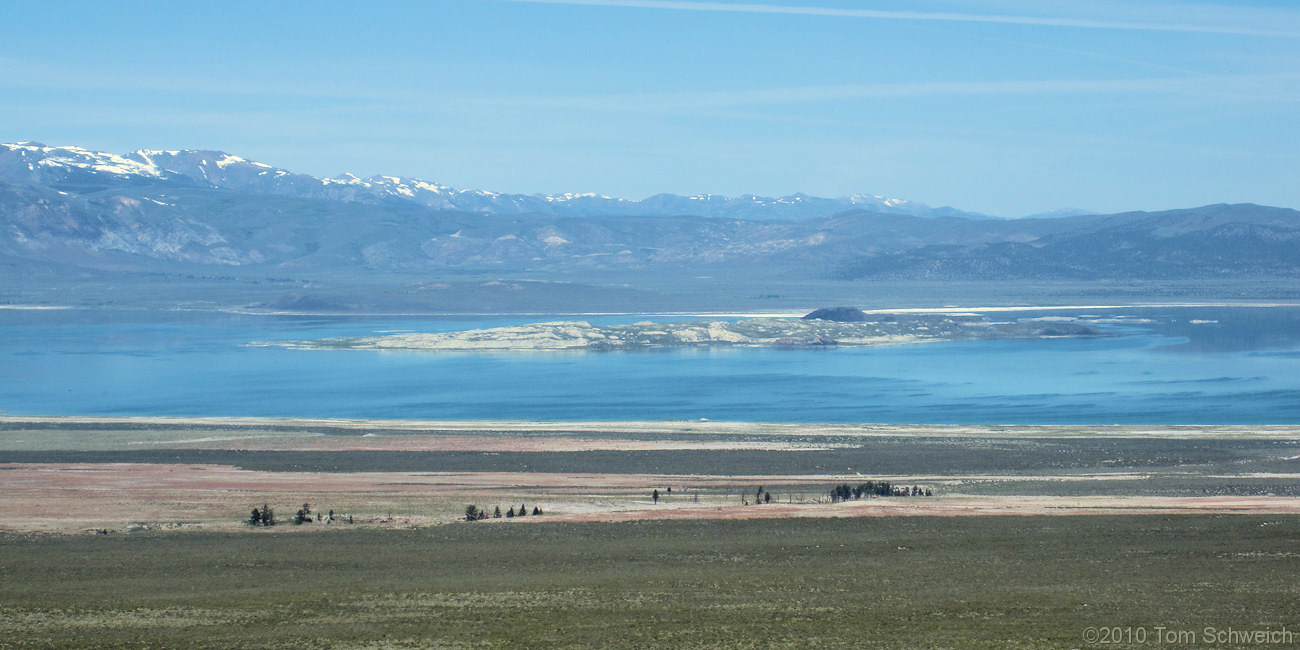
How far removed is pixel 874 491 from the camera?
2739cm

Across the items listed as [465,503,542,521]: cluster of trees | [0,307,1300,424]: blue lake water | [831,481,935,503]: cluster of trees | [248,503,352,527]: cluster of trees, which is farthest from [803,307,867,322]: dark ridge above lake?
[248,503,352,527]: cluster of trees

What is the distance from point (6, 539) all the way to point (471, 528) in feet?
25.5

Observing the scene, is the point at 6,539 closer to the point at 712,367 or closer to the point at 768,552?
the point at 768,552

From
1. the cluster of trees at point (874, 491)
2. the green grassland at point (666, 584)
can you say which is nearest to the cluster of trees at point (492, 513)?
the green grassland at point (666, 584)

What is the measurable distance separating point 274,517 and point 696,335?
69.2 metres

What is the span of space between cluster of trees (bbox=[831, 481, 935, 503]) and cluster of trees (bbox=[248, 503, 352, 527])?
10.3 m

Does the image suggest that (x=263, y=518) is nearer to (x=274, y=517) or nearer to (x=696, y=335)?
(x=274, y=517)

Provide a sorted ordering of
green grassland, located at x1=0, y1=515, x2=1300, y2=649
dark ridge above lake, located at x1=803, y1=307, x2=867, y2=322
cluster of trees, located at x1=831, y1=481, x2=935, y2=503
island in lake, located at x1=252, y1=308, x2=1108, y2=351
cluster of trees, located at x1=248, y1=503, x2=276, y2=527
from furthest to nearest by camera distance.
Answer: dark ridge above lake, located at x1=803, y1=307, x2=867, y2=322 < island in lake, located at x1=252, y1=308, x2=1108, y2=351 < cluster of trees, located at x1=831, y1=481, x2=935, y2=503 < cluster of trees, located at x1=248, y1=503, x2=276, y2=527 < green grassland, located at x1=0, y1=515, x2=1300, y2=649

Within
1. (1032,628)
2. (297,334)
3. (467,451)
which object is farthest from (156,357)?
(1032,628)

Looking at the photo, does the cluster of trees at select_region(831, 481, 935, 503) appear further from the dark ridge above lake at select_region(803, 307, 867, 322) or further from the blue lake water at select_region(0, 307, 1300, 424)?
the dark ridge above lake at select_region(803, 307, 867, 322)

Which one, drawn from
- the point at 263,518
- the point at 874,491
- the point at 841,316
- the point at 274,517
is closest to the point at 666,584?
the point at 263,518

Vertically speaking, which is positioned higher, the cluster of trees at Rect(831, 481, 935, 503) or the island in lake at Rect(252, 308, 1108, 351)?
the island in lake at Rect(252, 308, 1108, 351)

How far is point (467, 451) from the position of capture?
37844mm

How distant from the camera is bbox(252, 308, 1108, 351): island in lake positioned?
3482 inches
